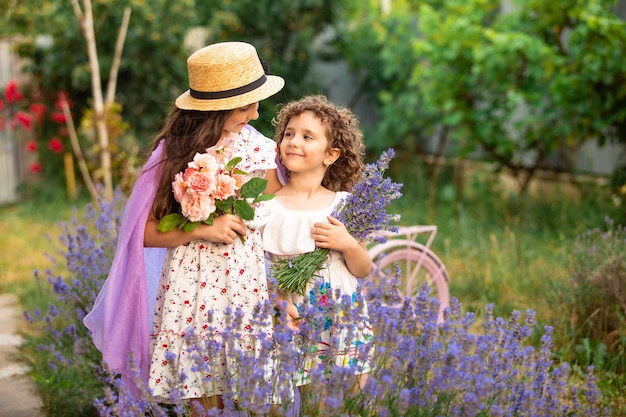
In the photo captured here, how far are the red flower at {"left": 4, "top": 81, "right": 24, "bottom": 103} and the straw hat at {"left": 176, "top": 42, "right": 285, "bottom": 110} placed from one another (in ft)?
28.0

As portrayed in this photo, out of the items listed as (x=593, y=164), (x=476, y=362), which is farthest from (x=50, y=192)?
(x=476, y=362)

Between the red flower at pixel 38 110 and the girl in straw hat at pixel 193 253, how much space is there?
8465 mm

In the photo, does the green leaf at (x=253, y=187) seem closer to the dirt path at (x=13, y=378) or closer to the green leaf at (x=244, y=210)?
the green leaf at (x=244, y=210)

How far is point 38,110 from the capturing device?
35.1 ft

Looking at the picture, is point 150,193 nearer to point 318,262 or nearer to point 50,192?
point 318,262

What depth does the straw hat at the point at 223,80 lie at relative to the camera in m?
2.76

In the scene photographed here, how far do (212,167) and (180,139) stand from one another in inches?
10.0

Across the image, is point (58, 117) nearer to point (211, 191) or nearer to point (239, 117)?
point (239, 117)

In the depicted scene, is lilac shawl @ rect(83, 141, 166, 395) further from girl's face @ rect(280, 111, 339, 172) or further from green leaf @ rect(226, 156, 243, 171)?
girl's face @ rect(280, 111, 339, 172)

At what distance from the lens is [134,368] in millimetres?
2377

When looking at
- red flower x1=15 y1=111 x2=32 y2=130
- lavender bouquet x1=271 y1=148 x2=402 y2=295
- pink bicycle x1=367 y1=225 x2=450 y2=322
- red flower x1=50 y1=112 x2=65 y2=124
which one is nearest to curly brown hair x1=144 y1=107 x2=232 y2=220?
lavender bouquet x1=271 y1=148 x2=402 y2=295

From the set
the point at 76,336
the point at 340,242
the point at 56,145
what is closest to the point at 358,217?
the point at 340,242

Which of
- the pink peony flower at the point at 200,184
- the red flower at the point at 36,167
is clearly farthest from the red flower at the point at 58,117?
the pink peony flower at the point at 200,184

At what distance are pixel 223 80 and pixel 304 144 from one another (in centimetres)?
37
